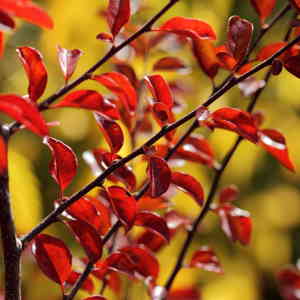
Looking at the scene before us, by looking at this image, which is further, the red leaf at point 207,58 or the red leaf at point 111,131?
the red leaf at point 207,58

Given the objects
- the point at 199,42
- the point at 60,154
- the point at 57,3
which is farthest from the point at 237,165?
the point at 60,154

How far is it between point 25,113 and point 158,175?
A: 0.20 metres

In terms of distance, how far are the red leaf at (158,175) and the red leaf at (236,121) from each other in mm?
80

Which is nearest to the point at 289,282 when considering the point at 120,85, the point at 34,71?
the point at 120,85

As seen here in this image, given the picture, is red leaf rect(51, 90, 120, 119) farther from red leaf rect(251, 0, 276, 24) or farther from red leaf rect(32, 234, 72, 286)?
red leaf rect(251, 0, 276, 24)

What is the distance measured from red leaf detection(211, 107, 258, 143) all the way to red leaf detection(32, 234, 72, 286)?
22cm

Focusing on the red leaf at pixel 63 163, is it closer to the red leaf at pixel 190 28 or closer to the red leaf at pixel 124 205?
the red leaf at pixel 124 205

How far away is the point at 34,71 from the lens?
0.71m

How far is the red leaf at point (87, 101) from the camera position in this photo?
72cm

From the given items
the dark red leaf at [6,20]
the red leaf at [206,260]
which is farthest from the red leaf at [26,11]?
the red leaf at [206,260]

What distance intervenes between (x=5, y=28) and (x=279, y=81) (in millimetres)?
2676

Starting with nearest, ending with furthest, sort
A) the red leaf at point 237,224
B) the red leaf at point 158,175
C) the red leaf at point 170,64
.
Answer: the red leaf at point 158,175 → the red leaf at point 237,224 → the red leaf at point 170,64

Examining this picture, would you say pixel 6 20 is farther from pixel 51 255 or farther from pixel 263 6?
pixel 263 6

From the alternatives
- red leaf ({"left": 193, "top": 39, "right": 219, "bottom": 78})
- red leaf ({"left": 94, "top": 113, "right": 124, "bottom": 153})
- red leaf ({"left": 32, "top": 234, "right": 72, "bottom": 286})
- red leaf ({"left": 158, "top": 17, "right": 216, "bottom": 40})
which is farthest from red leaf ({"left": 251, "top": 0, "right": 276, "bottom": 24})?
red leaf ({"left": 32, "top": 234, "right": 72, "bottom": 286})
